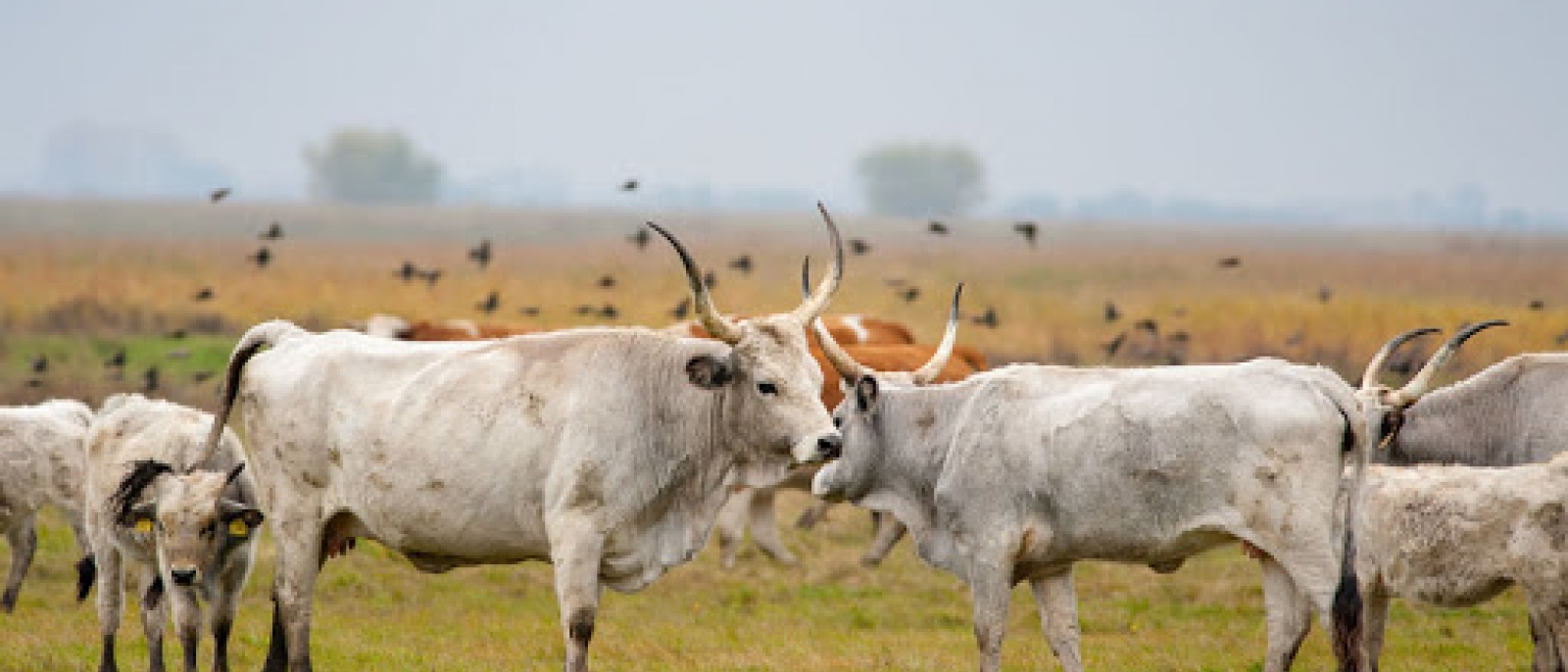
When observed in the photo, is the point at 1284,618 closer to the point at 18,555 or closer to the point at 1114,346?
the point at 18,555

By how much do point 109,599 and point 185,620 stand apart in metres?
0.93

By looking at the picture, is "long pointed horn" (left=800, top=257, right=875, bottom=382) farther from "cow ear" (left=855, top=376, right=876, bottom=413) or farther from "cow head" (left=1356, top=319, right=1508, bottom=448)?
"cow head" (left=1356, top=319, right=1508, bottom=448)

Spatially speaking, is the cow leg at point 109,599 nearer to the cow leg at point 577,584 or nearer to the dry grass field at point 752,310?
the dry grass field at point 752,310

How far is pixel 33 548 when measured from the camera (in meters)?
12.8

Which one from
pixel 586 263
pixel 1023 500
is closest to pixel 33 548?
pixel 1023 500

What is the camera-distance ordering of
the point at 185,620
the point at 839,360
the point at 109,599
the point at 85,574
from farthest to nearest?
the point at 85,574, the point at 109,599, the point at 839,360, the point at 185,620

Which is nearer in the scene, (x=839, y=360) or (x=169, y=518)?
(x=169, y=518)

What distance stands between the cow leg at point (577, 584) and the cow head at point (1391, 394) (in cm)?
461

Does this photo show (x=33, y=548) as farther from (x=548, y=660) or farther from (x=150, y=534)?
(x=548, y=660)

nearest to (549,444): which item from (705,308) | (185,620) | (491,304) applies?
(705,308)

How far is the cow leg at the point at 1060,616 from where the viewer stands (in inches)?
372

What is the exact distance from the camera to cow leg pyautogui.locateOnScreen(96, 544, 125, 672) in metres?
10.2

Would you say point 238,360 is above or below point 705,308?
below

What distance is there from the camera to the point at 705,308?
8625mm
